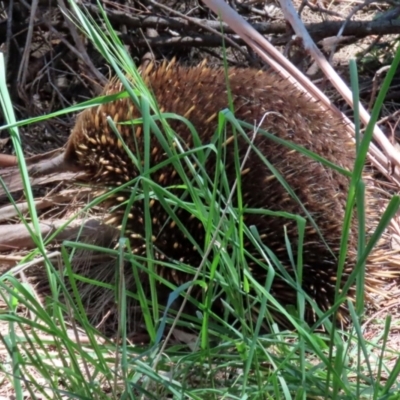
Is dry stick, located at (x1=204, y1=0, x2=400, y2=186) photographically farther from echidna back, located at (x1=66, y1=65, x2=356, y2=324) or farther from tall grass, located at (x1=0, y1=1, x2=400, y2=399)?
tall grass, located at (x1=0, y1=1, x2=400, y2=399)

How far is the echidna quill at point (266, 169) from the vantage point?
6.94ft

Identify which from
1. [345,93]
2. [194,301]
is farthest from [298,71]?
[194,301]

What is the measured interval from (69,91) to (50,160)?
1.12 meters

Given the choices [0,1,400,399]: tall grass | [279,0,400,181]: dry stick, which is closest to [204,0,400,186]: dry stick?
[279,0,400,181]: dry stick

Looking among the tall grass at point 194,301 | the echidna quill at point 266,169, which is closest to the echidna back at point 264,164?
the echidna quill at point 266,169

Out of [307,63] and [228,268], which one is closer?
[228,268]

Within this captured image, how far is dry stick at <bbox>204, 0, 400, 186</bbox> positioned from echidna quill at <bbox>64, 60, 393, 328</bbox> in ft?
0.18

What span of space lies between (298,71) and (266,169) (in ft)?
1.33

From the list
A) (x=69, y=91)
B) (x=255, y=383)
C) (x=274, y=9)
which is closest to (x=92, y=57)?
(x=69, y=91)

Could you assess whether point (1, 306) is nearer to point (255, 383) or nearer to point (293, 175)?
point (293, 175)

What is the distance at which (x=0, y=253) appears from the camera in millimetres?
2621

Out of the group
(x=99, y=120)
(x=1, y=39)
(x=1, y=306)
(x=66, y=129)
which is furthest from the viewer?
(x=1, y=39)

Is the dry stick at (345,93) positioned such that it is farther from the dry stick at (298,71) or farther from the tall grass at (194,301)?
the tall grass at (194,301)

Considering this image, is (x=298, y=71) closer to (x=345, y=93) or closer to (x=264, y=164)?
(x=345, y=93)
